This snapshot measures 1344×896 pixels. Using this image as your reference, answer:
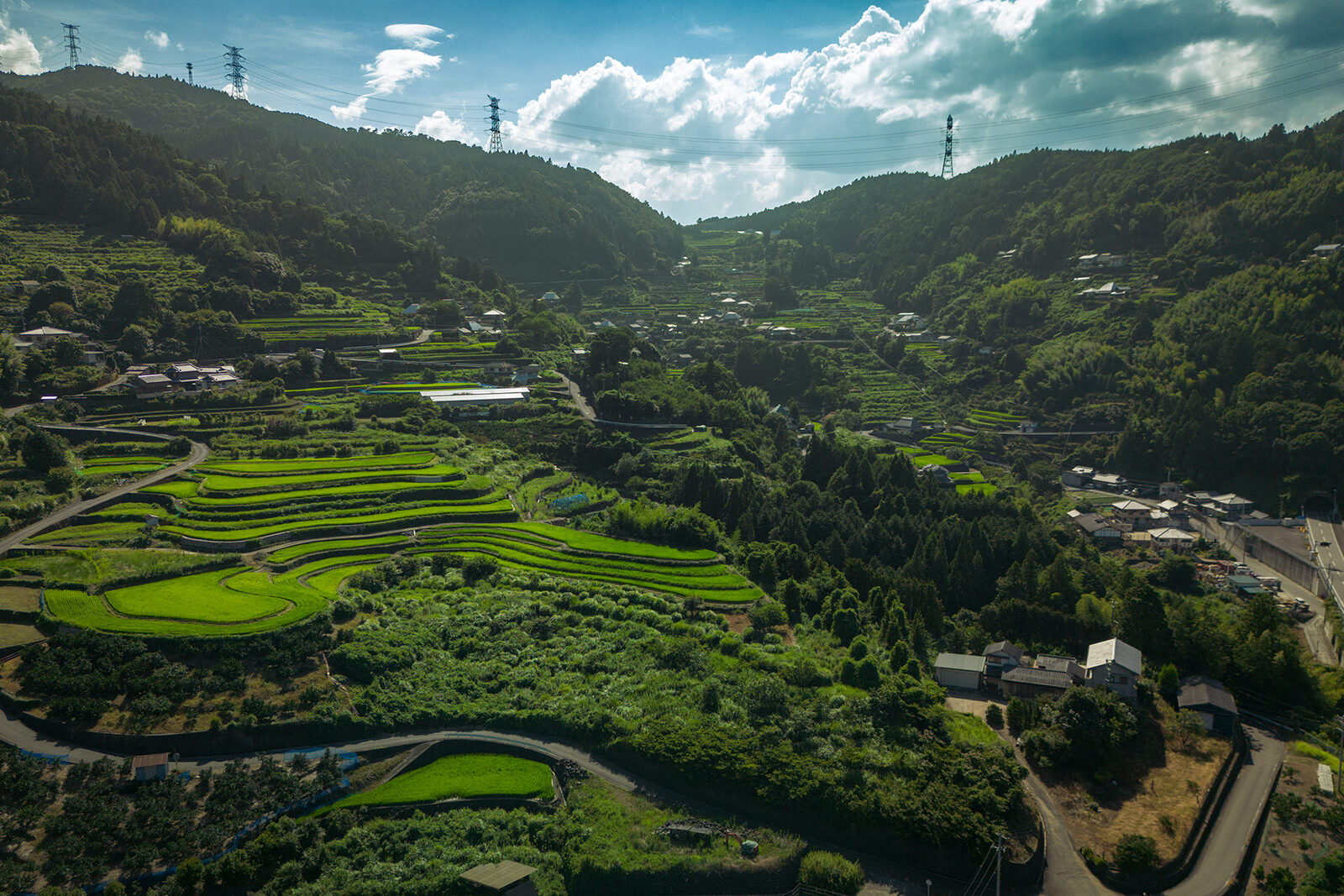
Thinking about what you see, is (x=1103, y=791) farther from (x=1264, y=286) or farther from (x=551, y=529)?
(x=1264, y=286)

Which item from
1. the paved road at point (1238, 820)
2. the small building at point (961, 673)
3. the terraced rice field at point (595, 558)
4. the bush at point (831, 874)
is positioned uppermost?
the terraced rice field at point (595, 558)

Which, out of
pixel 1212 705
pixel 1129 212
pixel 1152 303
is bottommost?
pixel 1212 705

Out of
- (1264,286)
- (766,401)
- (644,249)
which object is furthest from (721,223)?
(1264,286)

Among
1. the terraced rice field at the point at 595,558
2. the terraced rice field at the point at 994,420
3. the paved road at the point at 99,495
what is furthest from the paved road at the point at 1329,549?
the paved road at the point at 99,495

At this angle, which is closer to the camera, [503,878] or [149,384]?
[503,878]

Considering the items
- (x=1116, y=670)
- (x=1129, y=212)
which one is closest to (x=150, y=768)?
(x=1116, y=670)

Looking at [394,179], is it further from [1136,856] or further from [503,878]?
[1136,856]

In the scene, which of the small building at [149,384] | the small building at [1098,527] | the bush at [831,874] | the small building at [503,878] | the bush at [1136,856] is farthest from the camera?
the small building at [149,384]

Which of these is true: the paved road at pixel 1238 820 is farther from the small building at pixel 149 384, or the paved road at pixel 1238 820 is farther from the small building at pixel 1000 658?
the small building at pixel 149 384
